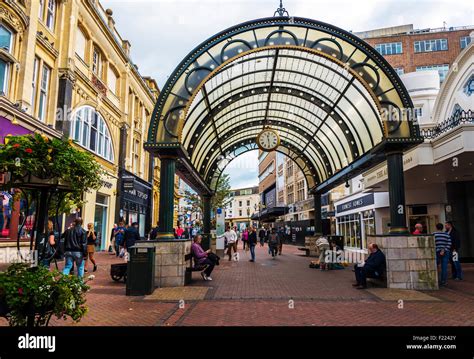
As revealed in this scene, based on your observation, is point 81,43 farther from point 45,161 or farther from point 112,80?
point 45,161

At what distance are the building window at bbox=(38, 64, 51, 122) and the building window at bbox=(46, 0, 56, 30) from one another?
2.12 metres

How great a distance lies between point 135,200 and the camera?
26016 mm

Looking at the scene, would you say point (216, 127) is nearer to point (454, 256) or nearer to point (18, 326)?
point (454, 256)

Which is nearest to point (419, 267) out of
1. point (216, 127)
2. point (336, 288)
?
point (336, 288)

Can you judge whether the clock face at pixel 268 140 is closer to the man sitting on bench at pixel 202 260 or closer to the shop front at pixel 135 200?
the man sitting on bench at pixel 202 260

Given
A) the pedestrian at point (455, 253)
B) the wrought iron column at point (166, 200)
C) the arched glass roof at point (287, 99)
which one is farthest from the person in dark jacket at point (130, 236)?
the pedestrian at point (455, 253)

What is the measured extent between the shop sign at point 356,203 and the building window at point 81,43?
1959 centimetres

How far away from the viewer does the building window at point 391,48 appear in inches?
1726

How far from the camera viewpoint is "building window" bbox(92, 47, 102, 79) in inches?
797

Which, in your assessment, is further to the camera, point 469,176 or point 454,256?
point 469,176

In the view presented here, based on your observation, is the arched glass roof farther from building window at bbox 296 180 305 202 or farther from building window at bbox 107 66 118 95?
building window at bbox 296 180 305 202
